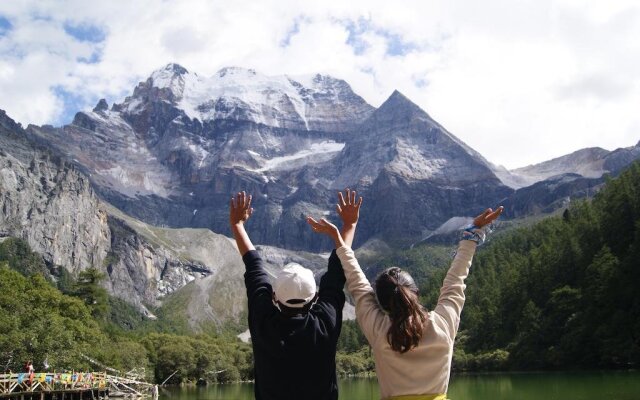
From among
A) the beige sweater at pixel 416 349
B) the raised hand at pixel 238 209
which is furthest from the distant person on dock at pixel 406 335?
the raised hand at pixel 238 209

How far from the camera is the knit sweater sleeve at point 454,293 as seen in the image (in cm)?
491

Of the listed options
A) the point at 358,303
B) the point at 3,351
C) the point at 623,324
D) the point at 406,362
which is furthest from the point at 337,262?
the point at 623,324

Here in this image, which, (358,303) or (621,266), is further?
(621,266)

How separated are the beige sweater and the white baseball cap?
355 mm

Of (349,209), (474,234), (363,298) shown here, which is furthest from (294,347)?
(474,234)

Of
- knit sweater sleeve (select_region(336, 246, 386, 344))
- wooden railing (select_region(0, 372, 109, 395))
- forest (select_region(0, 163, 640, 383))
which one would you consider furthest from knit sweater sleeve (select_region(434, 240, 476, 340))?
forest (select_region(0, 163, 640, 383))

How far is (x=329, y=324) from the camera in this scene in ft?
16.8

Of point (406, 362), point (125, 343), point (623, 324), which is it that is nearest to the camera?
point (406, 362)

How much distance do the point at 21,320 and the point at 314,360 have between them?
55.1m

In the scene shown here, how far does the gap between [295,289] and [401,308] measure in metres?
0.85

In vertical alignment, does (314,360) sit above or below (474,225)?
below

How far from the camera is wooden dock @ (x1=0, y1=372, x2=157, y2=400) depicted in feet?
125

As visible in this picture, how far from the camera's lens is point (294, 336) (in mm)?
5000

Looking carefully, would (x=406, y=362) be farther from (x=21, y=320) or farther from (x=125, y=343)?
(x=125, y=343)
